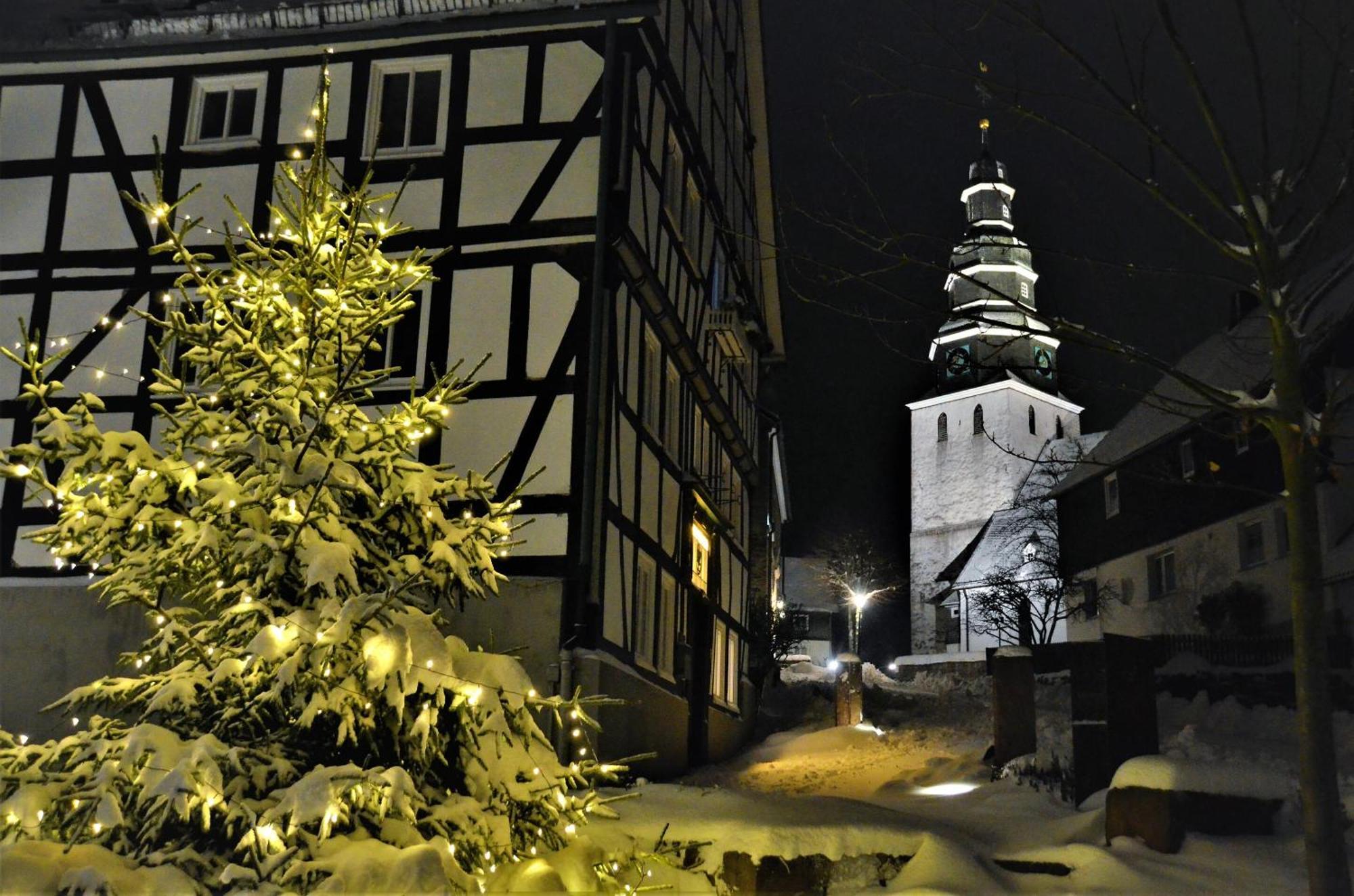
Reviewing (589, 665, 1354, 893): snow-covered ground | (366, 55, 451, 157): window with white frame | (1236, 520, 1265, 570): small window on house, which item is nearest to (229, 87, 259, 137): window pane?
(366, 55, 451, 157): window with white frame

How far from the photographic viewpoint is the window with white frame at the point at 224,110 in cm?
1678

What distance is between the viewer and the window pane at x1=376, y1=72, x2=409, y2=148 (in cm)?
1620

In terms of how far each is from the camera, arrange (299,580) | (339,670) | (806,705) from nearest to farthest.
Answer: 1. (339,670)
2. (299,580)
3. (806,705)

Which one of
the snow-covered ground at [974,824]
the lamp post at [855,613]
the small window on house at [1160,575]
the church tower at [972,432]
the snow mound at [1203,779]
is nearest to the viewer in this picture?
the snow-covered ground at [974,824]

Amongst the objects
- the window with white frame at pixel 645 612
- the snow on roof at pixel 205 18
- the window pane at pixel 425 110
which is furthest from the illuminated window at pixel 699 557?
the snow on roof at pixel 205 18

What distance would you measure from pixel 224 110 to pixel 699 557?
385 inches

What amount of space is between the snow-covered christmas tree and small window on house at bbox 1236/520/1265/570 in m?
22.5

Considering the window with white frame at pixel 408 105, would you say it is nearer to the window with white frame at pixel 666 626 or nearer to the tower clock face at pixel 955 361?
the window with white frame at pixel 666 626

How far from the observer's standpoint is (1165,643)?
1917 cm

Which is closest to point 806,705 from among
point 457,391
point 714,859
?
point 714,859

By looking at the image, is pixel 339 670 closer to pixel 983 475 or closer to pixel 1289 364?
pixel 1289 364

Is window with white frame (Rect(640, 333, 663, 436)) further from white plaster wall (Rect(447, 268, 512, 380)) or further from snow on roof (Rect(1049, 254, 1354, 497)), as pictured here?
snow on roof (Rect(1049, 254, 1354, 497))

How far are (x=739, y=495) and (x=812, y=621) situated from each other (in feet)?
167

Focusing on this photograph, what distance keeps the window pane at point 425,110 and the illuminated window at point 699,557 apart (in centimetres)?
723
